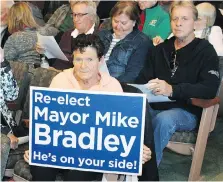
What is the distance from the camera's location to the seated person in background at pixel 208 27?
3878mm

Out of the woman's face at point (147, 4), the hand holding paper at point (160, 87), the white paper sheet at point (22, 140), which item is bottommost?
the white paper sheet at point (22, 140)

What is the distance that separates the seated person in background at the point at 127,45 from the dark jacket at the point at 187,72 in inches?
4.4

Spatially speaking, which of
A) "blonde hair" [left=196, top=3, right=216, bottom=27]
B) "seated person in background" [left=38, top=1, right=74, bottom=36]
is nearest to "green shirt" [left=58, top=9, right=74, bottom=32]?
"seated person in background" [left=38, top=1, right=74, bottom=36]

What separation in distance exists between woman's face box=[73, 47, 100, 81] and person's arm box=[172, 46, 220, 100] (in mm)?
675

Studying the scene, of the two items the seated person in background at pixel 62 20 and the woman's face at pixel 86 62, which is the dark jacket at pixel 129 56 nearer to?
the woman's face at pixel 86 62

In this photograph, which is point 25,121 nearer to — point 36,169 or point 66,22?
point 36,169

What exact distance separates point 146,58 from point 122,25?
323 millimetres

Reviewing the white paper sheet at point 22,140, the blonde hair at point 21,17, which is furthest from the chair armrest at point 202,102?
the blonde hair at point 21,17

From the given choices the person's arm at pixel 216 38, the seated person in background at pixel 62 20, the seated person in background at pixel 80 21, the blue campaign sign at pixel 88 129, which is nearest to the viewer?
the blue campaign sign at pixel 88 129

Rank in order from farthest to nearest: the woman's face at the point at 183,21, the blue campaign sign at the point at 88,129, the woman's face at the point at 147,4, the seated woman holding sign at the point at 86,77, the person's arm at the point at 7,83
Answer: the woman's face at the point at 147,4 → the woman's face at the point at 183,21 → the person's arm at the point at 7,83 → the seated woman holding sign at the point at 86,77 → the blue campaign sign at the point at 88,129

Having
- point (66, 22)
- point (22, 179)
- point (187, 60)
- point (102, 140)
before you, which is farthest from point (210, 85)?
point (66, 22)

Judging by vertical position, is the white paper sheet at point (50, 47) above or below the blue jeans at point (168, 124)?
above

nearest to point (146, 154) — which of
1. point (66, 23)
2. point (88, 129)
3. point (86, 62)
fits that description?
point (88, 129)

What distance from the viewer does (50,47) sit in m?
3.56
